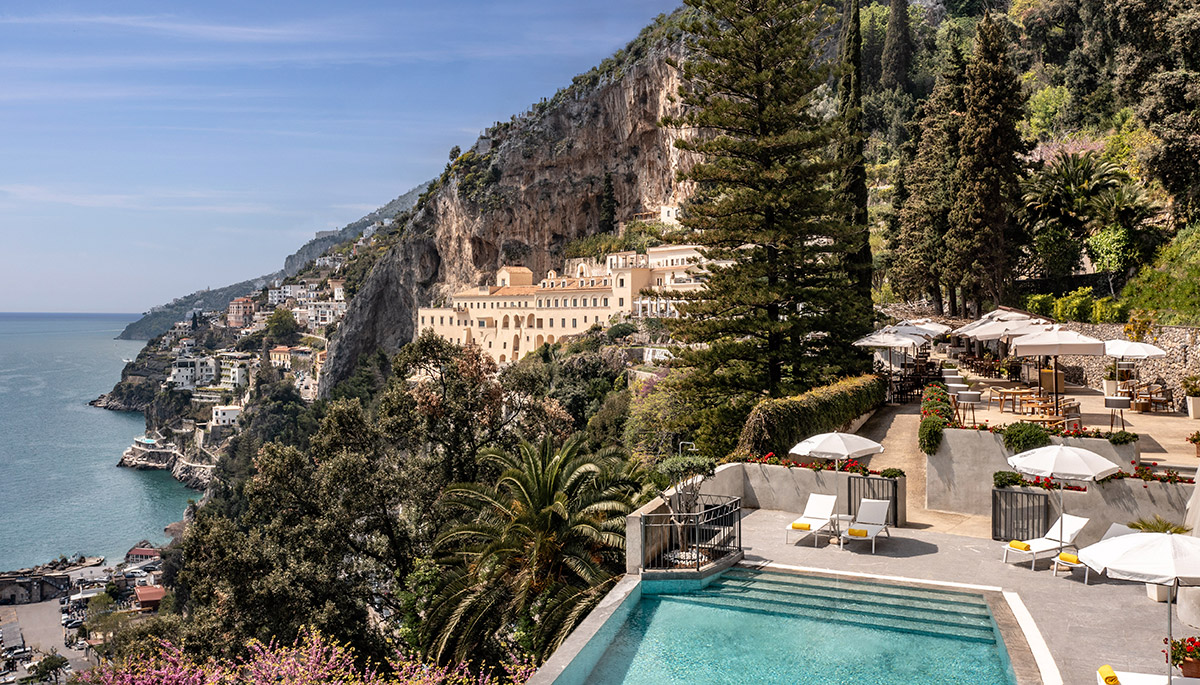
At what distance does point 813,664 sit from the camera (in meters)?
6.55

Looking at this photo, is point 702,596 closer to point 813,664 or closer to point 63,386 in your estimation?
point 813,664

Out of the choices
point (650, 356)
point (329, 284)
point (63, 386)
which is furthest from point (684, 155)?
point (63, 386)

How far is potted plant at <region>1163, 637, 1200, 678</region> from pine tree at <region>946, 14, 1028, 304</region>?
19.7 m

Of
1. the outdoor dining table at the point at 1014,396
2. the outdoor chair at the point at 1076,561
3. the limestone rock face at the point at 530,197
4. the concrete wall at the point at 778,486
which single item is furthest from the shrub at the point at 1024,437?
the limestone rock face at the point at 530,197

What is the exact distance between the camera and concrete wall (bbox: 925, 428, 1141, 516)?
11117 millimetres

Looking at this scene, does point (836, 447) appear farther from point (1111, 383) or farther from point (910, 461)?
point (1111, 383)

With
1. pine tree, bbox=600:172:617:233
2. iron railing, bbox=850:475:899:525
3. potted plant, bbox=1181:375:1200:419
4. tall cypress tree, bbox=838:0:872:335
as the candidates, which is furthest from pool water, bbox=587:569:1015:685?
pine tree, bbox=600:172:617:233

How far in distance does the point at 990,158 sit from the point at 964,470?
15.4m

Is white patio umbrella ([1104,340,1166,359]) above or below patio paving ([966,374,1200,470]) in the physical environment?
above

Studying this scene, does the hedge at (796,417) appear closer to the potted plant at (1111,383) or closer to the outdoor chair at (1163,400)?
the potted plant at (1111,383)

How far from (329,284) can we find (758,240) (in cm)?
15909

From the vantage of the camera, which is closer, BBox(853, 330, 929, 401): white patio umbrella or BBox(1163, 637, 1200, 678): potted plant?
BBox(1163, 637, 1200, 678): potted plant

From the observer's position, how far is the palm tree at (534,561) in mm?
9648

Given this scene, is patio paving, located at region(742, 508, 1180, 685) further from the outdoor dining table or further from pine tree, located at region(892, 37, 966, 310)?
pine tree, located at region(892, 37, 966, 310)
